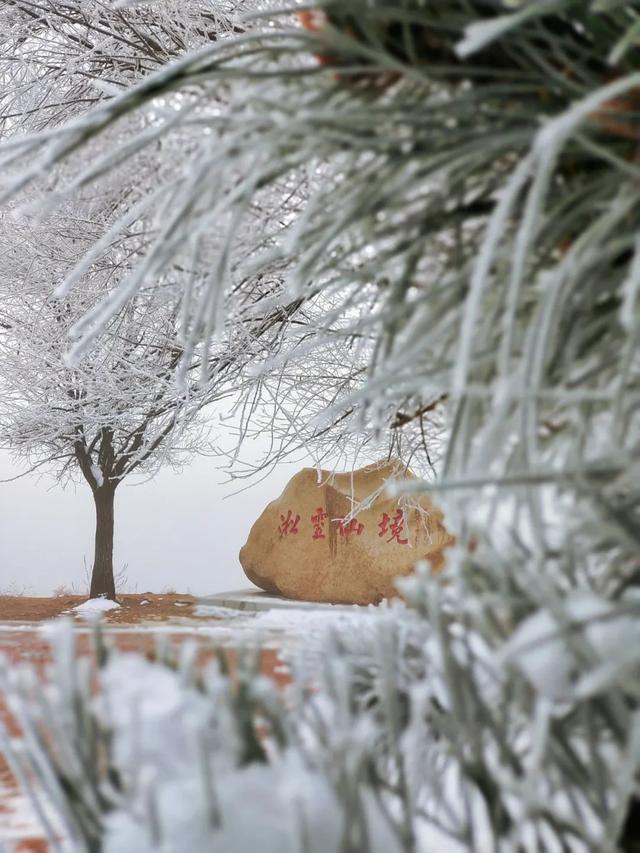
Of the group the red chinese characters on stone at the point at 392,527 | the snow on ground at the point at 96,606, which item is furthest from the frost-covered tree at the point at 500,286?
the snow on ground at the point at 96,606

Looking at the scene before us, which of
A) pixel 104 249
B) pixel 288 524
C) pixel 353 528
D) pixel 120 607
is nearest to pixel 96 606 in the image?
pixel 120 607

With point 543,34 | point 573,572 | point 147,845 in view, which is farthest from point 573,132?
point 147,845

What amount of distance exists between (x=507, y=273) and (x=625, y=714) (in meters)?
0.20

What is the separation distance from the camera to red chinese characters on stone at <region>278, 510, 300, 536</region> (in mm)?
5969

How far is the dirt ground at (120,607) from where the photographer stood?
18.9 ft

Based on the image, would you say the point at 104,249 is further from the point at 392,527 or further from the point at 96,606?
the point at 96,606

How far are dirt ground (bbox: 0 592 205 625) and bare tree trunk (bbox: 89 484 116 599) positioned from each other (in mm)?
166

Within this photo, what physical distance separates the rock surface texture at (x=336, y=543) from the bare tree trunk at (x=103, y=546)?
1053 mm

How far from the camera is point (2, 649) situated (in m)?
1.25

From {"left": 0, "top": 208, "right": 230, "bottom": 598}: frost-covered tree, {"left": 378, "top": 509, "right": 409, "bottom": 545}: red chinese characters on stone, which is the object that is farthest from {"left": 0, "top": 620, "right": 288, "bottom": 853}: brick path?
{"left": 378, "top": 509, "right": 409, "bottom": 545}: red chinese characters on stone

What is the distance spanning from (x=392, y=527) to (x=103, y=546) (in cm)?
230

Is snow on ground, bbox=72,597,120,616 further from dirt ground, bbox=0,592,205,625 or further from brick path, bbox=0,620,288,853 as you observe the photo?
brick path, bbox=0,620,288,853

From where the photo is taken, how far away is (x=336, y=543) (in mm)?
5754

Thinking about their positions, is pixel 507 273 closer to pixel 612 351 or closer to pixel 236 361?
pixel 612 351
